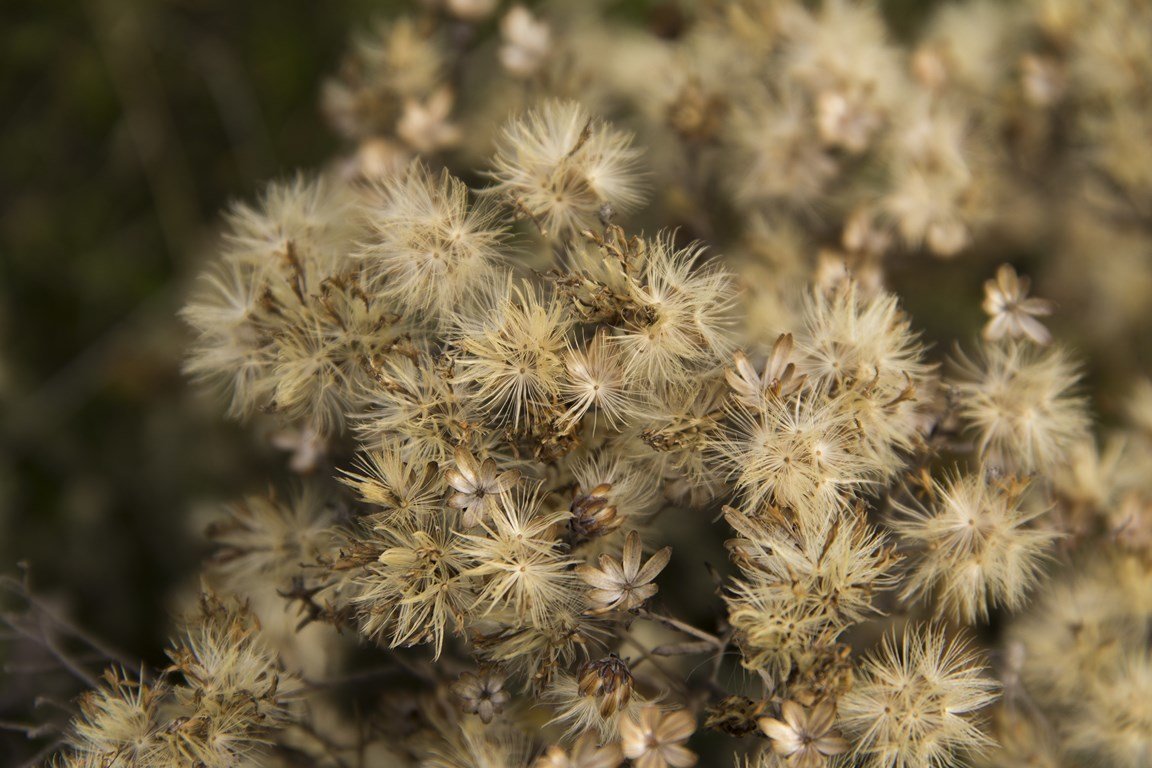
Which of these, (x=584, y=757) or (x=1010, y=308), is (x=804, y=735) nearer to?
(x=584, y=757)

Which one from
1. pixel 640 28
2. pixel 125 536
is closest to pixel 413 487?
pixel 125 536

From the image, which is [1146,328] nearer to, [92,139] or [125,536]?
[125,536]

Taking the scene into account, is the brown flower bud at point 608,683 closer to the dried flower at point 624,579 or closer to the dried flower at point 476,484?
the dried flower at point 624,579

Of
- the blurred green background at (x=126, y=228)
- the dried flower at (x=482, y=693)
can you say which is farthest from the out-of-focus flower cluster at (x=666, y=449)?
the blurred green background at (x=126, y=228)

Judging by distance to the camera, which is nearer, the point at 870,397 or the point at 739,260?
the point at 870,397

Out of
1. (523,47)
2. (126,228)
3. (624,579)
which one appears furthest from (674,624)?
(126,228)

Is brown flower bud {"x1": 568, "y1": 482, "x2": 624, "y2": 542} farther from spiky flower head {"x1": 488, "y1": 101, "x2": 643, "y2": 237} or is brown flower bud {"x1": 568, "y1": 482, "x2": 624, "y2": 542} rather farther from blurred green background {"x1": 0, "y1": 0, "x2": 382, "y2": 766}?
blurred green background {"x1": 0, "y1": 0, "x2": 382, "y2": 766}

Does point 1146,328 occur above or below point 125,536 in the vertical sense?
below

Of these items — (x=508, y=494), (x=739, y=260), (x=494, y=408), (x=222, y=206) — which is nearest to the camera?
(x=508, y=494)

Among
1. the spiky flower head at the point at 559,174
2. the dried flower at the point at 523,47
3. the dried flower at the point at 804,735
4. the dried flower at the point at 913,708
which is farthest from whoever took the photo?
the dried flower at the point at 523,47
